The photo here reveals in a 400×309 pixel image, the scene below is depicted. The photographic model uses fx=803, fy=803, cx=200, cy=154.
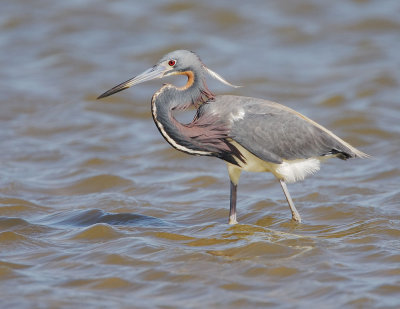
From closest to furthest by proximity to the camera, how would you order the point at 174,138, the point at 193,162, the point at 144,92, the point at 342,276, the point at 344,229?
the point at 342,276
the point at 174,138
the point at 344,229
the point at 193,162
the point at 144,92

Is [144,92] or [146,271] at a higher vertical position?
[144,92]

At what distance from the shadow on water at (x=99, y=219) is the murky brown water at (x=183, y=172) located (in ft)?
0.11

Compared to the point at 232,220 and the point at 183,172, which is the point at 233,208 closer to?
the point at 232,220

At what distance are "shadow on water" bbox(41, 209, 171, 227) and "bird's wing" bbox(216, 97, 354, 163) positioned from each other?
1421 mm

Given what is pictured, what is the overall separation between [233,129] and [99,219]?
198 cm

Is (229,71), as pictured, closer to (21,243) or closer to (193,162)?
(193,162)

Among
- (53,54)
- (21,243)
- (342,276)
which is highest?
(53,54)

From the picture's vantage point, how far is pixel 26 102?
13.6m

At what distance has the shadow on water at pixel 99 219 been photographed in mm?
8898

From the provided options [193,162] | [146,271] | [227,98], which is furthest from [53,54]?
[146,271]

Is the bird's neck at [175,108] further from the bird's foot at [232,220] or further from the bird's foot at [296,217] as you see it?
the bird's foot at [296,217]

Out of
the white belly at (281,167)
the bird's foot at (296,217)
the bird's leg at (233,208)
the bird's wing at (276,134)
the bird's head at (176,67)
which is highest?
the bird's head at (176,67)

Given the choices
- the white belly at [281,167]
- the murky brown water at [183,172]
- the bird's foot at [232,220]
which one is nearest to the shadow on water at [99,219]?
the murky brown water at [183,172]

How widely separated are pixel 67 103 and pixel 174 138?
603 centimetres
